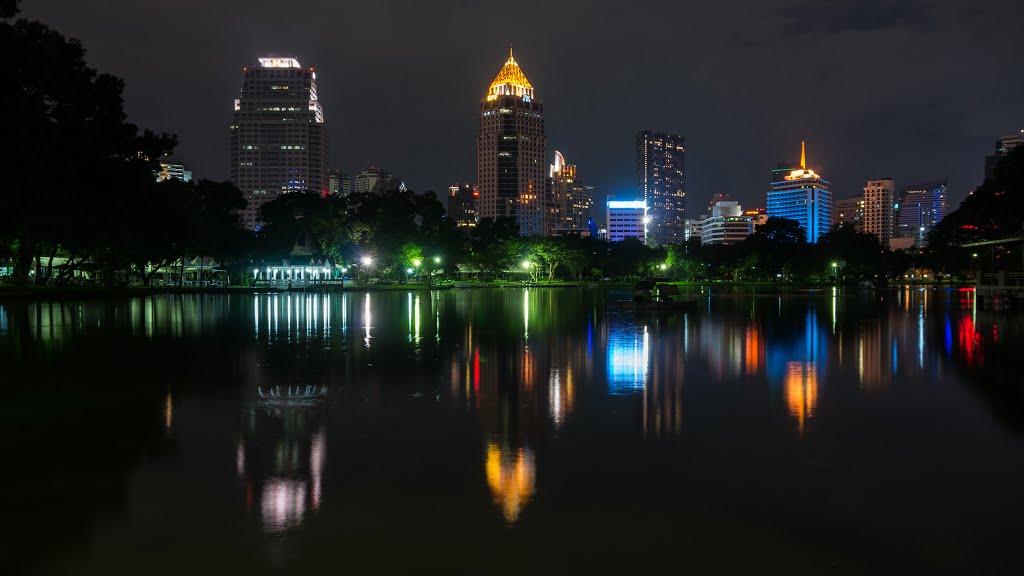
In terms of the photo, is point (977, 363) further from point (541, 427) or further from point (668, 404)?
point (541, 427)

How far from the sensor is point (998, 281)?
38844 mm

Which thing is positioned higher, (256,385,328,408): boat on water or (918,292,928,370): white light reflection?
(256,385,328,408): boat on water

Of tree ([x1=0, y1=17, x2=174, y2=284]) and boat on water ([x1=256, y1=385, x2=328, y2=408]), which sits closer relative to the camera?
boat on water ([x1=256, y1=385, x2=328, y2=408])

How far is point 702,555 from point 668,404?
4.93m

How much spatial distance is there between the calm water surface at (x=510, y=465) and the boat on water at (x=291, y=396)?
0.26 feet

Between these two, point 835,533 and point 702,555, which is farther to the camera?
point 835,533

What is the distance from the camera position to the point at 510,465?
6.43 metres

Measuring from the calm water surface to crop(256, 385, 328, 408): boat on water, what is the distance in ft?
0.26

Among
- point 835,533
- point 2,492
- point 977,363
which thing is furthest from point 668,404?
point 977,363

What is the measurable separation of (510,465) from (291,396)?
4689 millimetres

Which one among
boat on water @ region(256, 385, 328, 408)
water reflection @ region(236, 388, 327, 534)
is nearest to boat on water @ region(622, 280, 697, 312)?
boat on water @ region(256, 385, 328, 408)

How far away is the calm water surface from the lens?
457 cm

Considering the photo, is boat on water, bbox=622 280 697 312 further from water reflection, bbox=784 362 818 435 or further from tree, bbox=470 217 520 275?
tree, bbox=470 217 520 275

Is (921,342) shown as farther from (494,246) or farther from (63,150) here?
(494,246)
